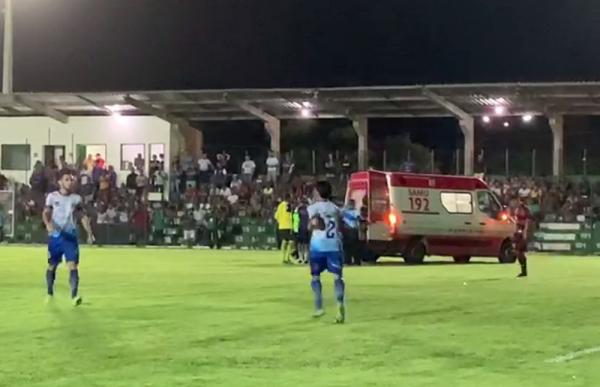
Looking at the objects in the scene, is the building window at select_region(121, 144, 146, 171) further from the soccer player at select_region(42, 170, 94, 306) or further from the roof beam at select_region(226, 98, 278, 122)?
the soccer player at select_region(42, 170, 94, 306)

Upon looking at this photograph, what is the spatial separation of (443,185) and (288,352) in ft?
68.5

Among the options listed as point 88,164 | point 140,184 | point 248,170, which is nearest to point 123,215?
point 140,184

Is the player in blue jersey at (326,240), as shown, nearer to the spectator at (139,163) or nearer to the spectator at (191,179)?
the spectator at (191,179)

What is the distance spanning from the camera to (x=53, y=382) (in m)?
9.72

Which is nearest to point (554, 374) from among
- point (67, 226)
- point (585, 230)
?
point (67, 226)

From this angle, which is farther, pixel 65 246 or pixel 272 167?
pixel 272 167

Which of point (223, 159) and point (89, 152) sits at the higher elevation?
point (89, 152)

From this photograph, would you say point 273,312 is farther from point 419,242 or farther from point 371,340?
point 419,242

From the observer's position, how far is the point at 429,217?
31328 millimetres

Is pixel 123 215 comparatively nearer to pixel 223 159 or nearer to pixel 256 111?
pixel 223 159

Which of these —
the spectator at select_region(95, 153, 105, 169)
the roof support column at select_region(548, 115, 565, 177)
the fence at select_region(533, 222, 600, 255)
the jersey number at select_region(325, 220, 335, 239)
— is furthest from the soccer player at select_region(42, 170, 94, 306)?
the spectator at select_region(95, 153, 105, 169)

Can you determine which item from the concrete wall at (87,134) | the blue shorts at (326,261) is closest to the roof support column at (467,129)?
the concrete wall at (87,134)

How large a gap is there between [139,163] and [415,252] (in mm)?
23056

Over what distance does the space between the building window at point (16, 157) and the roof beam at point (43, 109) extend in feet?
7.45
